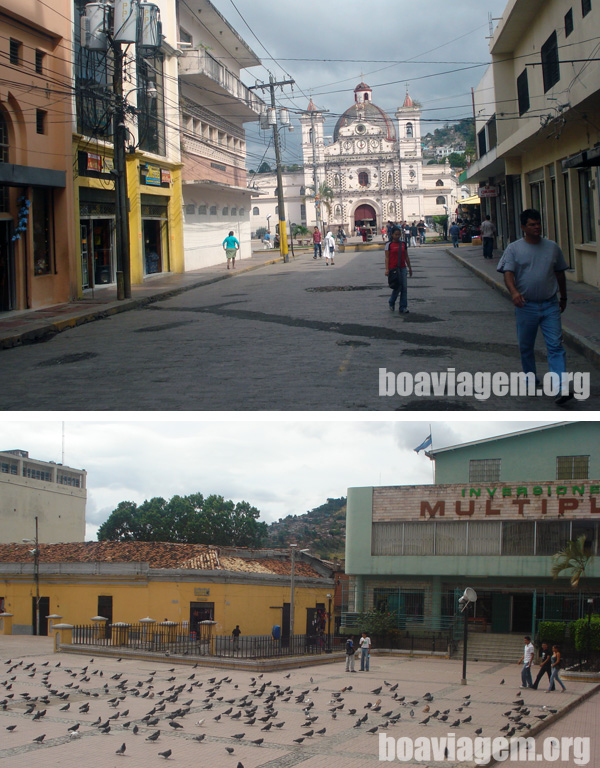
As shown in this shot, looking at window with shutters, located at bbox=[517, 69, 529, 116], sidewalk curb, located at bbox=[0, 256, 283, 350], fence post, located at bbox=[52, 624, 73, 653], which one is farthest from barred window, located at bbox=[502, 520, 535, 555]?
window with shutters, located at bbox=[517, 69, 529, 116]

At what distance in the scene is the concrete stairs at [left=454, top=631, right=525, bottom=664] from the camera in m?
25.1

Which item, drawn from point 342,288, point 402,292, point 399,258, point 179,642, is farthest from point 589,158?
point 179,642

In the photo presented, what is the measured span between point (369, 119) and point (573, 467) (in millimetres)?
101525

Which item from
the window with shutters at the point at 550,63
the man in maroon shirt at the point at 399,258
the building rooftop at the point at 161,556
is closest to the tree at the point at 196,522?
the building rooftop at the point at 161,556

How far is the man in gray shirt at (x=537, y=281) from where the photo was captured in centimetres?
927

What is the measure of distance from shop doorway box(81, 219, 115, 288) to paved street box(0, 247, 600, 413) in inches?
185

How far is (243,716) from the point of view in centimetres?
1249

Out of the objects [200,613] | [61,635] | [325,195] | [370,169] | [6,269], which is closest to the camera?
[6,269]

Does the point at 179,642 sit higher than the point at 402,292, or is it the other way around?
the point at 402,292

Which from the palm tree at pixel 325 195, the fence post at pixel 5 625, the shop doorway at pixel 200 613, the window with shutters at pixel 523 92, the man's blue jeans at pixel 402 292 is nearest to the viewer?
the man's blue jeans at pixel 402 292

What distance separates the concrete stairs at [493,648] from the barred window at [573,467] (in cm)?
535

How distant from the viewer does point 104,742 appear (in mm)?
10570

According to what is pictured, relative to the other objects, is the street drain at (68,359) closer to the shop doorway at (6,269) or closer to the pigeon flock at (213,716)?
the pigeon flock at (213,716)

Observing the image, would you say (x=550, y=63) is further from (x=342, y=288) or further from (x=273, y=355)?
(x=273, y=355)
